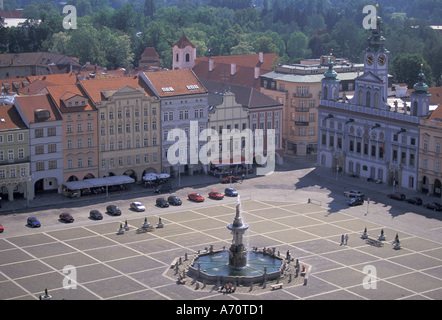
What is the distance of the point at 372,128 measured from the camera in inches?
5930

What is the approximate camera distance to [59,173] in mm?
140500

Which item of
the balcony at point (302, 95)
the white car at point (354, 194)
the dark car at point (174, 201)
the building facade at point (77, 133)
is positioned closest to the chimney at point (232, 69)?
the balcony at point (302, 95)

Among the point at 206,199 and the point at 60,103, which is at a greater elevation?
the point at 60,103

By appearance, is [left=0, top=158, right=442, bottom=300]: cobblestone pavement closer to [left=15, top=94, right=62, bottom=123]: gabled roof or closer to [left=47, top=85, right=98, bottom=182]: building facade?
[left=47, top=85, right=98, bottom=182]: building facade

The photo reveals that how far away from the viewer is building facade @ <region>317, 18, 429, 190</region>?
474 ft

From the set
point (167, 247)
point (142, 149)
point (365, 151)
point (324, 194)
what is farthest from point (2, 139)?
point (365, 151)

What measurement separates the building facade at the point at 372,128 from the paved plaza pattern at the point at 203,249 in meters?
18.5

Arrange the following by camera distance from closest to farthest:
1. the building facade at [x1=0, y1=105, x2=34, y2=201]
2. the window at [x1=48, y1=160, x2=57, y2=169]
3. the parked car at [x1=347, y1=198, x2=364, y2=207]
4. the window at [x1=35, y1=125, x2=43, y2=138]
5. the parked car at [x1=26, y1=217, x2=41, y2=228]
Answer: the parked car at [x1=26, y1=217, x2=41, y2=228] < the building facade at [x1=0, y1=105, x2=34, y2=201] < the parked car at [x1=347, y1=198, x2=364, y2=207] < the window at [x1=35, y1=125, x2=43, y2=138] < the window at [x1=48, y1=160, x2=57, y2=169]

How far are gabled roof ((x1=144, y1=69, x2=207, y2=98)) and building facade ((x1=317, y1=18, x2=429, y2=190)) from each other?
23096mm

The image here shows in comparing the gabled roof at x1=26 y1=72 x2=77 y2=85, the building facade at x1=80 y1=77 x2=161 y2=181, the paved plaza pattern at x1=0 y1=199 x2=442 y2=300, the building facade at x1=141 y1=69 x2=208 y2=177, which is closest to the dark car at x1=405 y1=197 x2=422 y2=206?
the paved plaza pattern at x1=0 y1=199 x2=442 y2=300

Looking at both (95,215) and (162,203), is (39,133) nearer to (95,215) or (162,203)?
(95,215)

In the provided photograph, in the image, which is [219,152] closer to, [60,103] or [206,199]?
[206,199]

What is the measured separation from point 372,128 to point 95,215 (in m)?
49.7

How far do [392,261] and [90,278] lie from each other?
35904 millimetres
